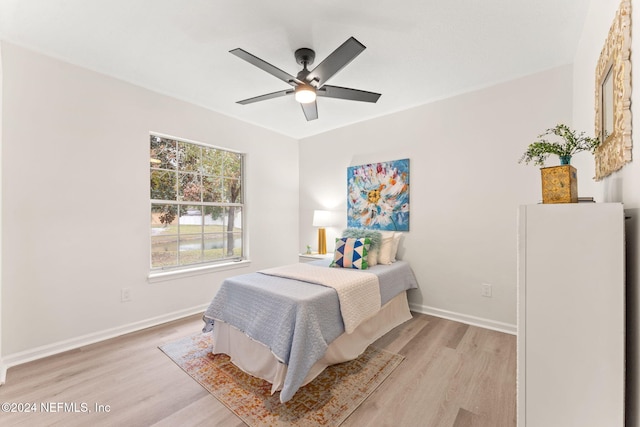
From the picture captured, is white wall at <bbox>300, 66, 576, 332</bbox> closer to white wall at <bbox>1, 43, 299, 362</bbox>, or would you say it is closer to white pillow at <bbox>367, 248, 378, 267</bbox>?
white pillow at <bbox>367, 248, 378, 267</bbox>

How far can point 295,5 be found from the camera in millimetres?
1812

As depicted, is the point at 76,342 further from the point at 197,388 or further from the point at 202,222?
the point at 202,222

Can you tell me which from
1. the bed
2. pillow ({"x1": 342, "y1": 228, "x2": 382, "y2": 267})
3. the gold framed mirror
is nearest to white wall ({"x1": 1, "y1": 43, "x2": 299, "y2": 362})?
the bed

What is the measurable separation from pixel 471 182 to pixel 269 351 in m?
2.65

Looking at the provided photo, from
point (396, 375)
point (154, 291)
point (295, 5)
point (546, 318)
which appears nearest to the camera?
point (546, 318)

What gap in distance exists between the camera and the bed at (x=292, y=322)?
6.00 ft

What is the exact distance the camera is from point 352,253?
10.1ft

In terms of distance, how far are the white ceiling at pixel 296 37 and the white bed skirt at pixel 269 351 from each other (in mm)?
2332

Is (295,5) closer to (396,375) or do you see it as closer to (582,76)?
(582,76)

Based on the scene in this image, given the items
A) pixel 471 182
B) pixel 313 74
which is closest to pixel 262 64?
pixel 313 74

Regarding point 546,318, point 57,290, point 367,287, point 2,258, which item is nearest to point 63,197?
point 2,258

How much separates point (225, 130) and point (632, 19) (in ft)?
12.1

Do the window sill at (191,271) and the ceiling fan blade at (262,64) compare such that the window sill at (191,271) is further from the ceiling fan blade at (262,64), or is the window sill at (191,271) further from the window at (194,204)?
the ceiling fan blade at (262,64)

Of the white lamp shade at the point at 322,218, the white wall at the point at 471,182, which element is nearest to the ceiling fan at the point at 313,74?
the white wall at the point at 471,182
